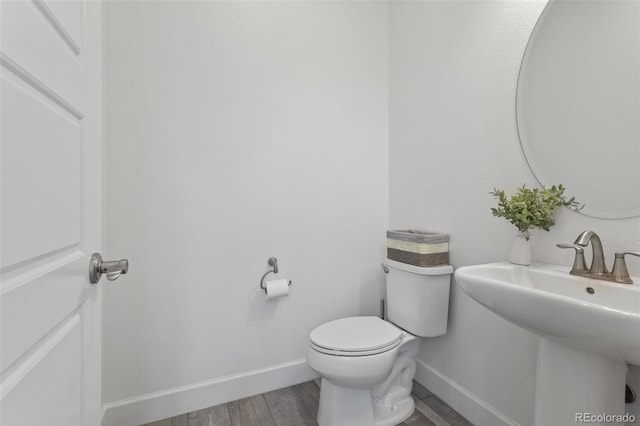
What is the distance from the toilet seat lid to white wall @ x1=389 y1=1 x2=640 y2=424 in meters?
0.39

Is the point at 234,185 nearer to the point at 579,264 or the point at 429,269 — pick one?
the point at 429,269

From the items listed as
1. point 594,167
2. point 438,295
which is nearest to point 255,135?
point 438,295

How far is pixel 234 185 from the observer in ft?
5.35

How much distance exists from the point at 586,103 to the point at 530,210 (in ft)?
1.40

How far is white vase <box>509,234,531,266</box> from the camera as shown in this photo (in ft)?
3.71

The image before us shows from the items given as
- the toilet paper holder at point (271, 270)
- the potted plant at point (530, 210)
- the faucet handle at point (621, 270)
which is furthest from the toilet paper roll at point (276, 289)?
the faucet handle at point (621, 270)

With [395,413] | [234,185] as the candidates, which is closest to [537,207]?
[395,413]

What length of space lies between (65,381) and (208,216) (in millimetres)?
1044

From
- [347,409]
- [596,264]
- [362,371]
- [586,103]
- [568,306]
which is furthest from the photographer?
[347,409]

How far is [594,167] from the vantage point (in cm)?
105

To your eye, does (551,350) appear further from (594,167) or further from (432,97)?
(432,97)

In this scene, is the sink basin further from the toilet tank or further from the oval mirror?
the toilet tank

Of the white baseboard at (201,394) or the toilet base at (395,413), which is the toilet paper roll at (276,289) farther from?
the toilet base at (395,413)

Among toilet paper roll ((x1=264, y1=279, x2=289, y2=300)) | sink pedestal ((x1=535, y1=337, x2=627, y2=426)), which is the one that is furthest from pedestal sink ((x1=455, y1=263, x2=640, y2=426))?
toilet paper roll ((x1=264, y1=279, x2=289, y2=300))
